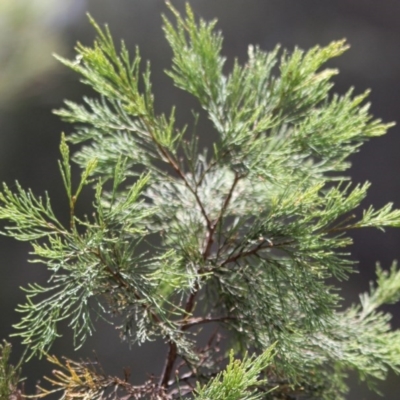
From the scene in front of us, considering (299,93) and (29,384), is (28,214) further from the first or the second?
(29,384)

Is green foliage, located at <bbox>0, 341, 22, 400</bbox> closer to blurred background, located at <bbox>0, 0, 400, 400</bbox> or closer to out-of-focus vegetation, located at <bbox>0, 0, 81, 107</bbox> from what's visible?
blurred background, located at <bbox>0, 0, 400, 400</bbox>

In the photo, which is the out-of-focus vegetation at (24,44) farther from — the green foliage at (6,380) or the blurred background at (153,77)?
the green foliage at (6,380)

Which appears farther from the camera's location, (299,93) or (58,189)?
(58,189)

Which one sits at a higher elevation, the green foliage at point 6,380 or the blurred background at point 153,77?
the blurred background at point 153,77

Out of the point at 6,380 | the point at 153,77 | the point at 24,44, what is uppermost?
the point at 153,77

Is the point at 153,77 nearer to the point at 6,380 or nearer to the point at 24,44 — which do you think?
the point at 24,44

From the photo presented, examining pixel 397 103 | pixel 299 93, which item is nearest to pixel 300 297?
pixel 299 93

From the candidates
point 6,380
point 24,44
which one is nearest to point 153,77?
point 24,44

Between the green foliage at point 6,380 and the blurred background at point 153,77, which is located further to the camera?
the blurred background at point 153,77

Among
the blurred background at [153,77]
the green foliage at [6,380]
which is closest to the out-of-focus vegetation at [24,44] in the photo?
the blurred background at [153,77]
